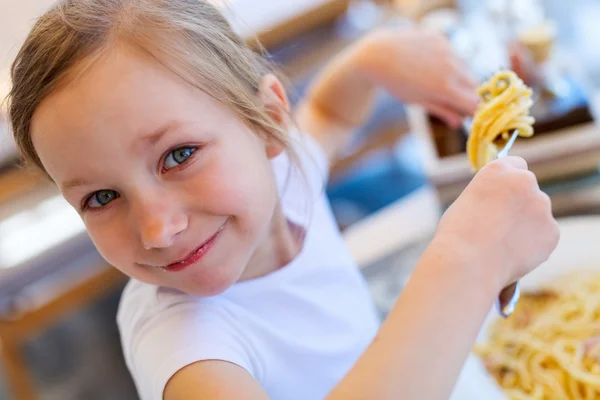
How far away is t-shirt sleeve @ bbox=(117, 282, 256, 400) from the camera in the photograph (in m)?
0.57

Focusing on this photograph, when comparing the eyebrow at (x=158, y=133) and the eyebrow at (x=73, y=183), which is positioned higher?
the eyebrow at (x=158, y=133)

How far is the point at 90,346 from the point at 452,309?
1234 millimetres

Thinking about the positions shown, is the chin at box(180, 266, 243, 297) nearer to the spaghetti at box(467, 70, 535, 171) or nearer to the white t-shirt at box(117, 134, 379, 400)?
the white t-shirt at box(117, 134, 379, 400)

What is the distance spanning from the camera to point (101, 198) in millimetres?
546

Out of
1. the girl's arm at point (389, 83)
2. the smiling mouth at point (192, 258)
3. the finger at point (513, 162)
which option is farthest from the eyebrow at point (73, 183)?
the girl's arm at point (389, 83)

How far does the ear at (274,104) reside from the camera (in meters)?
0.66

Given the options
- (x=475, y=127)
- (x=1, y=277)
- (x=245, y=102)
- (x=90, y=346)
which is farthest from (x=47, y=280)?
(x=475, y=127)

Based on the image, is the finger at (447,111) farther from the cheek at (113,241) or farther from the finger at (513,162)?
the cheek at (113,241)

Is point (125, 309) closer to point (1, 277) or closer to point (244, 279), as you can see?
point (244, 279)

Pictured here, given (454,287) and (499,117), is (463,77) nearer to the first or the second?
(499,117)

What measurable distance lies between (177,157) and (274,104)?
6.8 inches

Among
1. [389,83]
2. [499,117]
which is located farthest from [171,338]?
[389,83]

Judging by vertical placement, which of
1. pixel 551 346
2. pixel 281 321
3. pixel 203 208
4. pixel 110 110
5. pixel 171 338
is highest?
pixel 110 110

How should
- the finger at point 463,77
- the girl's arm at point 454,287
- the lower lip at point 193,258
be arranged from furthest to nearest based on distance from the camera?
1. the finger at point 463,77
2. the lower lip at point 193,258
3. the girl's arm at point 454,287
